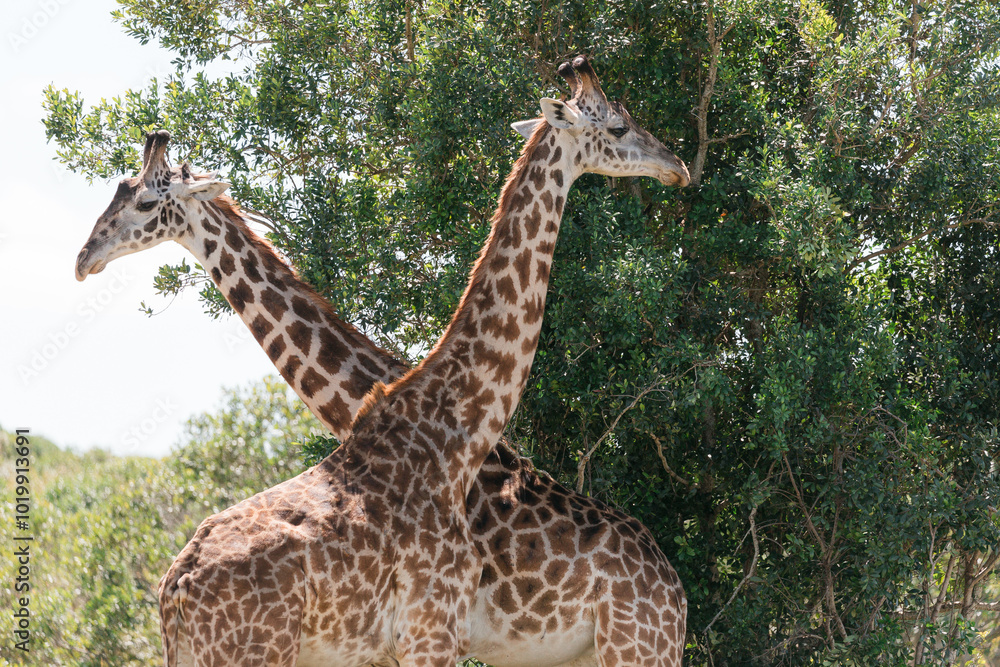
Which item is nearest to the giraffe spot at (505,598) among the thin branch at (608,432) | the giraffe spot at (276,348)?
the thin branch at (608,432)

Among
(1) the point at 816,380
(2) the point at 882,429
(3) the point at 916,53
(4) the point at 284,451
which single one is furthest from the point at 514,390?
(4) the point at 284,451

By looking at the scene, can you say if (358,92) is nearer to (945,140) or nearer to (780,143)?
(780,143)

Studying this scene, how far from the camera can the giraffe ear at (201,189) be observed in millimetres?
6789

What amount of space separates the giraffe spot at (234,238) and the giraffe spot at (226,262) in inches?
2.4

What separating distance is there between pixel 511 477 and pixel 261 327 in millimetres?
2028

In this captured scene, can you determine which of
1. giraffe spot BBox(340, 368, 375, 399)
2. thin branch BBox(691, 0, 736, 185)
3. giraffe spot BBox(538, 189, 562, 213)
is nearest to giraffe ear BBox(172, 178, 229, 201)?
giraffe spot BBox(340, 368, 375, 399)

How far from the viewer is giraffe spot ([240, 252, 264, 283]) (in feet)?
22.8

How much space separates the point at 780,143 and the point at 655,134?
4.31 feet

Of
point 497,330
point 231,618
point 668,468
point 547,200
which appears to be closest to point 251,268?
point 497,330

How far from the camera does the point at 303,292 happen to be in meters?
6.99

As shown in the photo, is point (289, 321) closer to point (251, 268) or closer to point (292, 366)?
point (292, 366)

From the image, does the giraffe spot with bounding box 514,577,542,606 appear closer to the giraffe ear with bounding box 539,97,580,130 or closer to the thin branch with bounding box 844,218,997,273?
the giraffe ear with bounding box 539,97,580,130

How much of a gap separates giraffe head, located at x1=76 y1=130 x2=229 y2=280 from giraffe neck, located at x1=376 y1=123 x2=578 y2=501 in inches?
75.8

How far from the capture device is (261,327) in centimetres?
691
